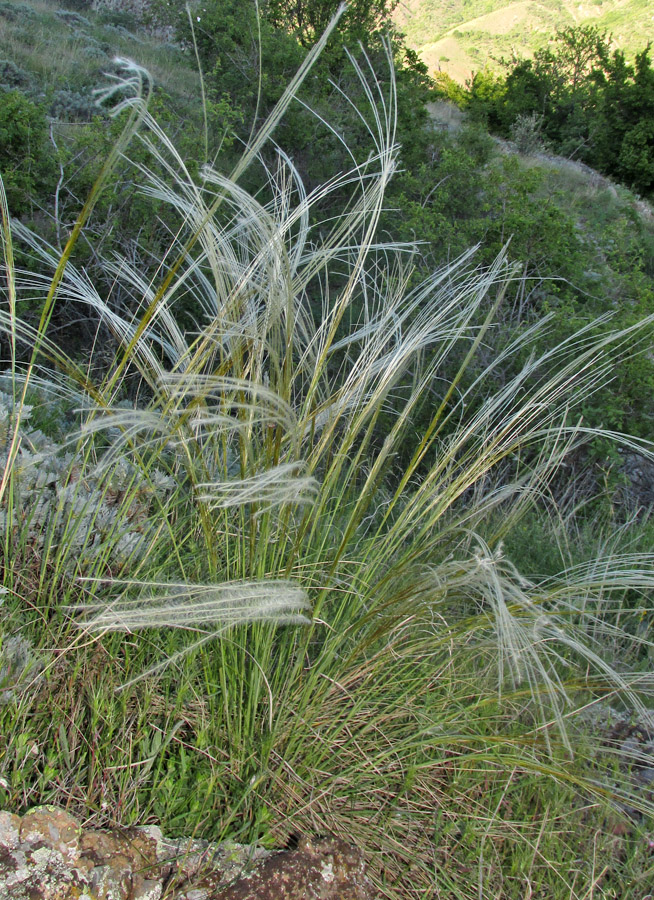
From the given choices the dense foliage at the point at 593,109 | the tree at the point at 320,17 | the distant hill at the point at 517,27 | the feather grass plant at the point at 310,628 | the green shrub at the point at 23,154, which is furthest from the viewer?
the distant hill at the point at 517,27

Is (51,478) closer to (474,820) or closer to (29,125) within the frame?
(474,820)

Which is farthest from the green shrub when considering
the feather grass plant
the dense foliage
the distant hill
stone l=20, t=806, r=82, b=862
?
the distant hill

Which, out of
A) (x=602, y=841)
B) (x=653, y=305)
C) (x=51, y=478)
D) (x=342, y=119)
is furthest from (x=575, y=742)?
(x=342, y=119)

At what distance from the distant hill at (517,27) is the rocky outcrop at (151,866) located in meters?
33.7

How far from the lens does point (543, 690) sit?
4.87 feet

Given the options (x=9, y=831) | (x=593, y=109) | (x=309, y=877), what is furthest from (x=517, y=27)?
(x=9, y=831)

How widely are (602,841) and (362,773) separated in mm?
606

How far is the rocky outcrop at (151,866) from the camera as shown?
1.23 metres

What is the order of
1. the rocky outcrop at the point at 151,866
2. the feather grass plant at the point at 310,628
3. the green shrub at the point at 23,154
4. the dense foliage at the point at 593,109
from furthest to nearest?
the dense foliage at the point at 593,109
the green shrub at the point at 23,154
the feather grass plant at the point at 310,628
the rocky outcrop at the point at 151,866

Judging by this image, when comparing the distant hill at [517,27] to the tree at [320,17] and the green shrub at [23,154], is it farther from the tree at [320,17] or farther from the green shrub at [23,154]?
the green shrub at [23,154]

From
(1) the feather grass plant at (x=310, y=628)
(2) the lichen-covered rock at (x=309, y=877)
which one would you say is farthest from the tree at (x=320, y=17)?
(2) the lichen-covered rock at (x=309, y=877)

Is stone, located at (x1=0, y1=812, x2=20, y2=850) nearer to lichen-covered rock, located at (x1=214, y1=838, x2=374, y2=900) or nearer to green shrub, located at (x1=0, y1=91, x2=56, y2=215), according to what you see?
lichen-covered rock, located at (x1=214, y1=838, x2=374, y2=900)

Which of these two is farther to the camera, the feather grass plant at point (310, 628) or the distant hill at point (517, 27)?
the distant hill at point (517, 27)

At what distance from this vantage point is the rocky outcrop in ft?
4.03
